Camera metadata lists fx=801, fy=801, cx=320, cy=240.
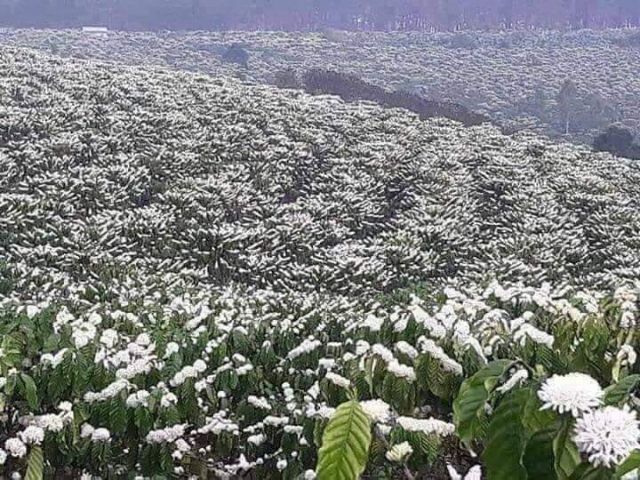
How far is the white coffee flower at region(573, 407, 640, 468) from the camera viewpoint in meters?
1.14

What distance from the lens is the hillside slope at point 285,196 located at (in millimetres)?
12047

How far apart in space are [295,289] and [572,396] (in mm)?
10234

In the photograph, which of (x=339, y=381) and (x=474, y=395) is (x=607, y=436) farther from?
(x=339, y=381)

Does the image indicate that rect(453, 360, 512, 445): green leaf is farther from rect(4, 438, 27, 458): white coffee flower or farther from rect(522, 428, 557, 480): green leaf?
rect(4, 438, 27, 458): white coffee flower

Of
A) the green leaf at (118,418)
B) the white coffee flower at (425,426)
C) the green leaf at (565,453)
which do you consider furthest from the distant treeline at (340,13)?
the green leaf at (565,453)

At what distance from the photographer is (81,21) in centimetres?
8956

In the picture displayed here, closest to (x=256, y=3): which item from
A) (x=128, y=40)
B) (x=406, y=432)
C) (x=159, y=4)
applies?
(x=159, y=4)

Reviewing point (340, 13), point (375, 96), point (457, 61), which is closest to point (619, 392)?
Answer: point (375, 96)

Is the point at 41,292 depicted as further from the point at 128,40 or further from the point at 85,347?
the point at 128,40

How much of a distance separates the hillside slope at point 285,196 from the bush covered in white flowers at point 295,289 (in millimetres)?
62

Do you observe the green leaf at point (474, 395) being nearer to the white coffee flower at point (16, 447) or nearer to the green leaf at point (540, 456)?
the green leaf at point (540, 456)

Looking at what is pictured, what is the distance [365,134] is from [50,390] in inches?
674

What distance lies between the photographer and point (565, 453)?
1199 millimetres

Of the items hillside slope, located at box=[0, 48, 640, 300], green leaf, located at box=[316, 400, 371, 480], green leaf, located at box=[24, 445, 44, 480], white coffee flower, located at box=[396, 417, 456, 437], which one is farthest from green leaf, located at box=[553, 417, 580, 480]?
hillside slope, located at box=[0, 48, 640, 300]
